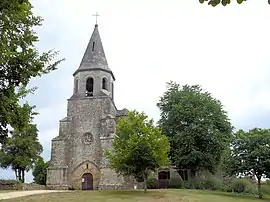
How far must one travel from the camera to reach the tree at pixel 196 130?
41.4 meters

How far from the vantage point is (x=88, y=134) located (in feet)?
151

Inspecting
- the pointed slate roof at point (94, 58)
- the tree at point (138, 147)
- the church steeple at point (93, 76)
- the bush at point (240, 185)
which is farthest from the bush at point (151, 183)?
the pointed slate roof at point (94, 58)

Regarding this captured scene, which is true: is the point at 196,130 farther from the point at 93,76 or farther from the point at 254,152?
the point at 93,76

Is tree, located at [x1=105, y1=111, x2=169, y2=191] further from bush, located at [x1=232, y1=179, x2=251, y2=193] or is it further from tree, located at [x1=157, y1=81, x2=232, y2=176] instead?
bush, located at [x1=232, y1=179, x2=251, y2=193]

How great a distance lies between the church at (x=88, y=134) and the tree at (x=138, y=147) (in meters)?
11.2

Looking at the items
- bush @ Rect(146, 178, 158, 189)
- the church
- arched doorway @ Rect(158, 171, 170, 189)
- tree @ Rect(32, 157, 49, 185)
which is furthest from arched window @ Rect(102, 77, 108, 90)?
tree @ Rect(32, 157, 49, 185)

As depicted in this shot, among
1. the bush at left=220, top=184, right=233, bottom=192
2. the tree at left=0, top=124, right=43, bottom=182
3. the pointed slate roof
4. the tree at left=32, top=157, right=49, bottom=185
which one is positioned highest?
the pointed slate roof

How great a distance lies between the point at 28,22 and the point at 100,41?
37611 mm

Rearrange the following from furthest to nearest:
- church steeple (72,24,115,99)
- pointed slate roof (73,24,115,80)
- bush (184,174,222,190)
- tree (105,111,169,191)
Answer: pointed slate roof (73,24,115,80) → church steeple (72,24,115,99) → bush (184,174,222,190) → tree (105,111,169,191)

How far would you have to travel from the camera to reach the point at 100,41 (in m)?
52.4

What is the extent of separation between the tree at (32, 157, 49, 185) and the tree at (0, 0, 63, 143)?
45912mm

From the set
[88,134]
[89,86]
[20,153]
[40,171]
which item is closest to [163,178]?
[88,134]

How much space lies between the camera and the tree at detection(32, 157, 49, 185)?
59875 mm

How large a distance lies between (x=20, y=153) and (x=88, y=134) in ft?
43.1
